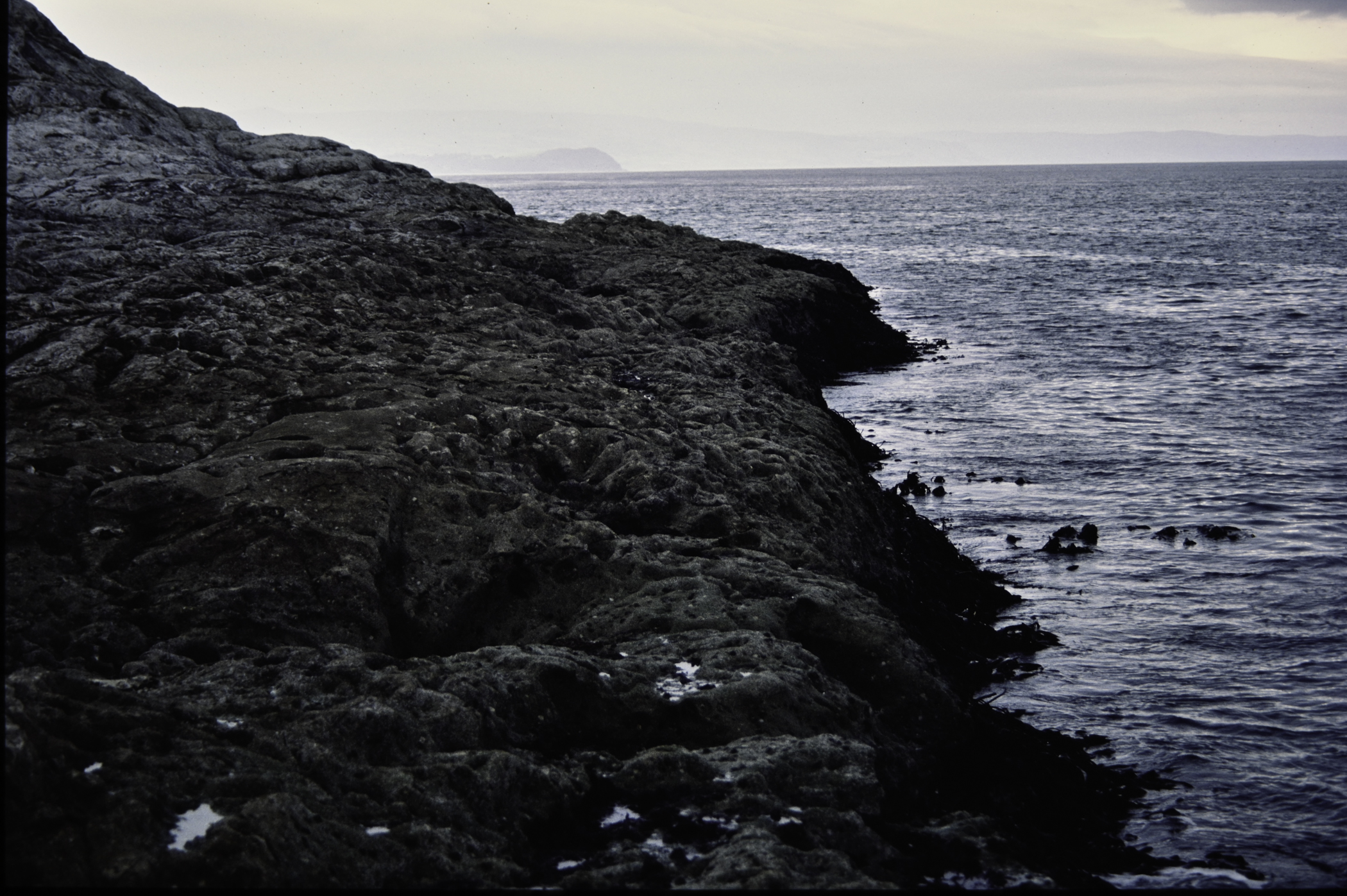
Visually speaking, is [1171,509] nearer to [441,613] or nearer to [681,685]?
[681,685]

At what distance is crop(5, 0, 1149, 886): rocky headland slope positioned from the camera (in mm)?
5609

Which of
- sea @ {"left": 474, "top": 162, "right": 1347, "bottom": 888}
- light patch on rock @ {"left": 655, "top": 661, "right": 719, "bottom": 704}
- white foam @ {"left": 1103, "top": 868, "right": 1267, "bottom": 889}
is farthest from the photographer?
sea @ {"left": 474, "top": 162, "right": 1347, "bottom": 888}

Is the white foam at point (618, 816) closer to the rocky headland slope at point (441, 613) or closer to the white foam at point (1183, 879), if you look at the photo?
the rocky headland slope at point (441, 613)

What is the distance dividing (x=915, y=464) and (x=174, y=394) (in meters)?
14.8

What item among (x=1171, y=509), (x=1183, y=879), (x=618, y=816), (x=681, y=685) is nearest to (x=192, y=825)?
(x=618, y=816)

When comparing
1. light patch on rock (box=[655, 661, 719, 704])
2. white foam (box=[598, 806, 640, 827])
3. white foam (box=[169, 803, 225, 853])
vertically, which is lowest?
white foam (box=[598, 806, 640, 827])

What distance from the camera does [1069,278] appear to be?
174 feet

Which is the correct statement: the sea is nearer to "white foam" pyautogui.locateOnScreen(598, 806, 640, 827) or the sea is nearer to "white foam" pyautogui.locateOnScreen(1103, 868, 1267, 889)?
"white foam" pyautogui.locateOnScreen(1103, 868, 1267, 889)

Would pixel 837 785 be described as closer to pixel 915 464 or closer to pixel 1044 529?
pixel 1044 529

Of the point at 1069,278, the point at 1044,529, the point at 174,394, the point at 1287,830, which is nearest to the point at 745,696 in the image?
the point at 1287,830

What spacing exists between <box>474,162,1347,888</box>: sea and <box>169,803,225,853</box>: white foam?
673 centimetres

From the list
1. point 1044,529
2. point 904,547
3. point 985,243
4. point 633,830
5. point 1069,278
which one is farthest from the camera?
point 985,243

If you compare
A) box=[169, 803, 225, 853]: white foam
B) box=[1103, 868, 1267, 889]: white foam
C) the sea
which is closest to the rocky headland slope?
box=[169, 803, 225, 853]: white foam

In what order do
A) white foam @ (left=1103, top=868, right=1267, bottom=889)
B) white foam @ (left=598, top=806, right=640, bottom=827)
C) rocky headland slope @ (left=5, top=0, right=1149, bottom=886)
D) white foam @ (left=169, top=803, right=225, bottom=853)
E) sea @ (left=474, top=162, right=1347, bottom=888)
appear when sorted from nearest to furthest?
white foam @ (left=169, top=803, right=225, bottom=853) → rocky headland slope @ (left=5, top=0, right=1149, bottom=886) → white foam @ (left=598, top=806, right=640, bottom=827) → white foam @ (left=1103, top=868, right=1267, bottom=889) → sea @ (left=474, top=162, right=1347, bottom=888)
